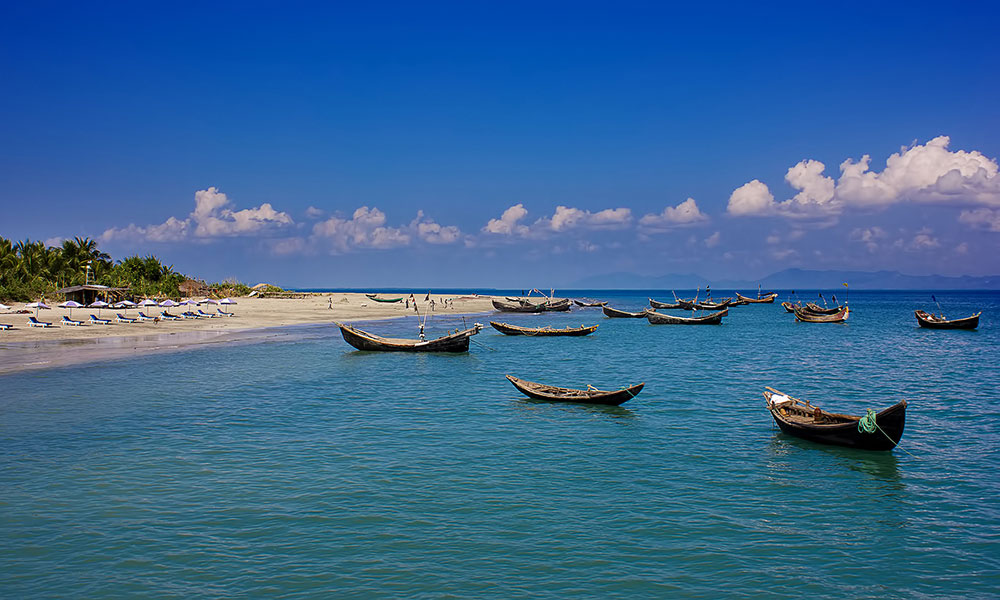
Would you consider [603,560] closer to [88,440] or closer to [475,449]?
[475,449]

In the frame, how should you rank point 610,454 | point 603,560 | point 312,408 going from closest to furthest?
point 603,560, point 610,454, point 312,408

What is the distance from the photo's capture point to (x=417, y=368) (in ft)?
103

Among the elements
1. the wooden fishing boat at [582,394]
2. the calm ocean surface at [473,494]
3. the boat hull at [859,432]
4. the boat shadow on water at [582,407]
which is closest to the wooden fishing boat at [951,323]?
the calm ocean surface at [473,494]

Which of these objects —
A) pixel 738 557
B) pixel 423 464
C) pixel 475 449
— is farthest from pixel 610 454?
pixel 738 557

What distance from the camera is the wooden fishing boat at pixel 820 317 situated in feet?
221

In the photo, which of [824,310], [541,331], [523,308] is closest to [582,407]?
[541,331]

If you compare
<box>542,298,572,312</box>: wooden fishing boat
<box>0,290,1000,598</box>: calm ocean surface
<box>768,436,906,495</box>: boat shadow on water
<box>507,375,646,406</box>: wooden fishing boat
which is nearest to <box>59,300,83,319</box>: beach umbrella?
<box>0,290,1000,598</box>: calm ocean surface

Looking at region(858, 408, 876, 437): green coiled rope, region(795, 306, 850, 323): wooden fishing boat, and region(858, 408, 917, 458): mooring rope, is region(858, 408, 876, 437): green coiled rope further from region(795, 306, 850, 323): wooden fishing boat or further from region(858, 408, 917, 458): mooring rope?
region(795, 306, 850, 323): wooden fishing boat

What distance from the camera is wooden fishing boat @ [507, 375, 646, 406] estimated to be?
20.7 meters

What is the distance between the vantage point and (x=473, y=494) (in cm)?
1260

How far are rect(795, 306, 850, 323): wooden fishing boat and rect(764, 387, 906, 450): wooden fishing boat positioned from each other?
56.2 meters

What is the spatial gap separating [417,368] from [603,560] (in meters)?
22.5

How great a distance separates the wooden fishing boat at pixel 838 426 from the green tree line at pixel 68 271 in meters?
62.9

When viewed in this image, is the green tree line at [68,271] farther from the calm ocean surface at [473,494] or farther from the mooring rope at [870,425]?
the mooring rope at [870,425]
